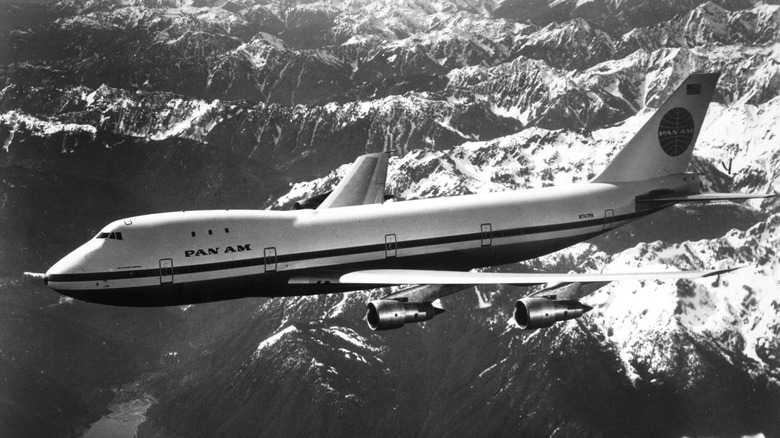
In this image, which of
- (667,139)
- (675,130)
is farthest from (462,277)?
(675,130)

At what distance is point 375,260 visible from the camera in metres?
66.6

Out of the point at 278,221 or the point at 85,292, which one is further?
the point at 278,221

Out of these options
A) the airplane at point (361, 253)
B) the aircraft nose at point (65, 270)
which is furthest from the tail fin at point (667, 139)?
the aircraft nose at point (65, 270)

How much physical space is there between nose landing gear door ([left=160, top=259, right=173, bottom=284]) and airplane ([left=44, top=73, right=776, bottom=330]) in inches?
2.9

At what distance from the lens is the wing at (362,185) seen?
279 ft

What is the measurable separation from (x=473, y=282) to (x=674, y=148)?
3885 centimetres

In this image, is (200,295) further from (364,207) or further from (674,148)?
(674,148)

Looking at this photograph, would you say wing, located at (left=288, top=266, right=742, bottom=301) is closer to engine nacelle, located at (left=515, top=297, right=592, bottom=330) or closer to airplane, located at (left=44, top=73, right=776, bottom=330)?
airplane, located at (left=44, top=73, right=776, bottom=330)

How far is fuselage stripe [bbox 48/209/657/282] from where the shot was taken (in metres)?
56.7

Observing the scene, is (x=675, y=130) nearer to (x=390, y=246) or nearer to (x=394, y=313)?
(x=390, y=246)

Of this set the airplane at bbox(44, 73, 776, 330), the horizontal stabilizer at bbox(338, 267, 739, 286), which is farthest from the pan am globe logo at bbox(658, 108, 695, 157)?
the horizontal stabilizer at bbox(338, 267, 739, 286)

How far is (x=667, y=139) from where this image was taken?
8638cm

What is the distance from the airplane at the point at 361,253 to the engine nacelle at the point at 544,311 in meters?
0.09

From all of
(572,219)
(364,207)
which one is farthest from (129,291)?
(572,219)
